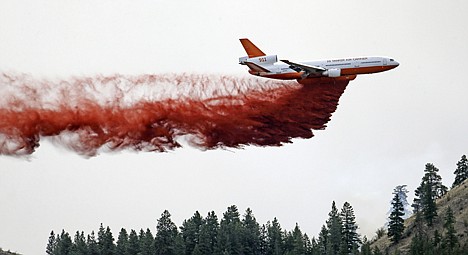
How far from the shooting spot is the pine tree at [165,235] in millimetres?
149250

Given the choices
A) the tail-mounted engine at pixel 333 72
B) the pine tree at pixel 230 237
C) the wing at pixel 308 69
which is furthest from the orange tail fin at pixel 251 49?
the pine tree at pixel 230 237

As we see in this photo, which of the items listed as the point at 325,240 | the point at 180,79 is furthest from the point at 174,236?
the point at 180,79

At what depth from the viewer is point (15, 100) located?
3789 inches

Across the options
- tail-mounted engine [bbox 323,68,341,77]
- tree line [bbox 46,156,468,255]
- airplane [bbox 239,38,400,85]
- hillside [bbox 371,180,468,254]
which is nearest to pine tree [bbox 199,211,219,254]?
tree line [bbox 46,156,468,255]

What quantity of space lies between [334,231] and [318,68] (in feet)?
157

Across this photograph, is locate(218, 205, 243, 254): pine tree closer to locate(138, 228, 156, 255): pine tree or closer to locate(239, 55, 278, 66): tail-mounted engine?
locate(138, 228, 156, 255): pine tree

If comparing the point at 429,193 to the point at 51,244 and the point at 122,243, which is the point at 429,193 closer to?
the point at 122,243

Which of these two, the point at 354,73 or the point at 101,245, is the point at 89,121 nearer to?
the point at 354,73

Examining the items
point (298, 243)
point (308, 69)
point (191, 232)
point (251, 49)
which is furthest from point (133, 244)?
point (308, 69)

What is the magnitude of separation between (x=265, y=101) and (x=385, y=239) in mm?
54326

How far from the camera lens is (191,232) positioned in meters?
153

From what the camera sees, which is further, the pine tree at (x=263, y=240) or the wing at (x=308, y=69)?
the pine tree at (x=263, y=240)

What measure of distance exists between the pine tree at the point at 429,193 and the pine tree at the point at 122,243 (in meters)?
38.6

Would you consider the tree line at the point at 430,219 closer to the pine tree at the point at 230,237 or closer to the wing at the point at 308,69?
the pine tree at the point at 230,237
